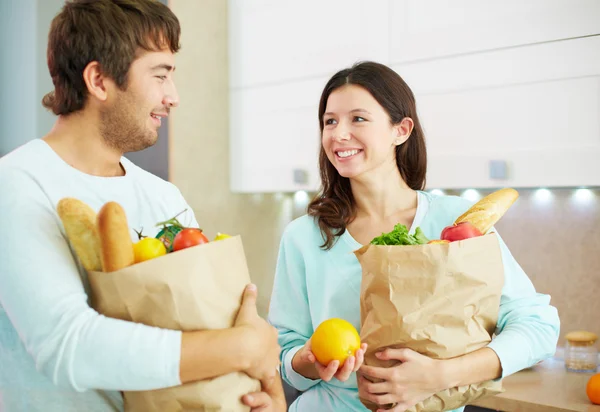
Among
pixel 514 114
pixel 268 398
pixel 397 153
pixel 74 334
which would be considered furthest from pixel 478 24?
pixel 74 334

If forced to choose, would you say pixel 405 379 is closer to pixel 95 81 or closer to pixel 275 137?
pixel 95 81

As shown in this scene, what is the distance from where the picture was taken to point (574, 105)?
1.77 meters

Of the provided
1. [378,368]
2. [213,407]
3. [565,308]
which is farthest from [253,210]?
[213,407]

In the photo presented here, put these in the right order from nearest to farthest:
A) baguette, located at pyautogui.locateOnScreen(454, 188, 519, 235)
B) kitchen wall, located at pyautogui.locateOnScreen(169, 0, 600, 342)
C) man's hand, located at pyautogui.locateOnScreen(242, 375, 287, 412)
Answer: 1. man's hand, located at pyautogui.locateOnScreen(242, 375, 287, 412)
2. baguette, located at pyautogui.locateOnScreen(454, 188, 519, 235)
3. kitchen wall, located at pyautogui.locateOnScreen(169, 0, 600, 342)

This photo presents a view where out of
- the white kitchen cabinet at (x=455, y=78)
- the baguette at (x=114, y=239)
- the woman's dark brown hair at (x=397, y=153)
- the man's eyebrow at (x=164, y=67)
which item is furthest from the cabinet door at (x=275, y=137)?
the baguette at (x=114, y=239)

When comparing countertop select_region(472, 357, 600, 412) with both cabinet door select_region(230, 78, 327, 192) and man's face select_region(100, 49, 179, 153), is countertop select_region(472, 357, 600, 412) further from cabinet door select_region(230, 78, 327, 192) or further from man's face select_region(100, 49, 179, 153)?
man's face select_region(100, 49, 179, 153)

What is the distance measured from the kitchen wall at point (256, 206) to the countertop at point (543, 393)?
27 centimetres

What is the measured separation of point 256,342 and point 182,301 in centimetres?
11

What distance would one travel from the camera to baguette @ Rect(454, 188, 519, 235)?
45.2 inches

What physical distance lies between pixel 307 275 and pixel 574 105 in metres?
0.95

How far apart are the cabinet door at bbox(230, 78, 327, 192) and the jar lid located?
3.19 ft

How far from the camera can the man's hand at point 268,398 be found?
0.91m

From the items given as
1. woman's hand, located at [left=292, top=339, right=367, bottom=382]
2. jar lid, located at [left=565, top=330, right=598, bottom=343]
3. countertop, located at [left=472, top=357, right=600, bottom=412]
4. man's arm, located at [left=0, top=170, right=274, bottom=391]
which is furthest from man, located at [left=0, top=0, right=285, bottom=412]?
jar lid, located at [left=565, top=330, right=598, bottom=343]

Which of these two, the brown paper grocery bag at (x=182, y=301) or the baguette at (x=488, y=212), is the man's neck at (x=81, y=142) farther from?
the baguette at (x=488, y=212)
